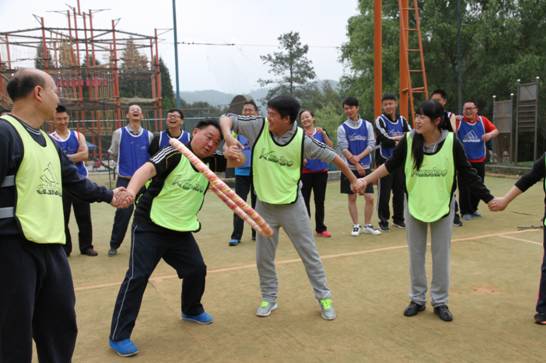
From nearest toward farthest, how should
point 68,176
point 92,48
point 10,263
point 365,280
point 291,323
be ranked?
point 10,263 → point 68,176 → point 291,323 → point 365,280 → point 92,48

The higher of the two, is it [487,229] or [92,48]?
[92,48]

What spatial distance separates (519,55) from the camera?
23766 mm

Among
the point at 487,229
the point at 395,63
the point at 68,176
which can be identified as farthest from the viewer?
the point at 395,63

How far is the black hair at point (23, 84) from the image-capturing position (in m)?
2.94

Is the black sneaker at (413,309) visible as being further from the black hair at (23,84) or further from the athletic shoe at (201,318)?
the black hair at (23,84)

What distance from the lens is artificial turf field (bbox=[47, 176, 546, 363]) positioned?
3.92 meters

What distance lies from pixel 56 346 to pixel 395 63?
25673mm

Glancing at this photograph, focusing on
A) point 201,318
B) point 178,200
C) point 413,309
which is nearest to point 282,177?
point 178,200

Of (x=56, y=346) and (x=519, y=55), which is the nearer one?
(x=56, y=346)

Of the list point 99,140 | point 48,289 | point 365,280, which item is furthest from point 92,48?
point 48,289

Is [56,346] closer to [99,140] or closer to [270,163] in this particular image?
[270,163]

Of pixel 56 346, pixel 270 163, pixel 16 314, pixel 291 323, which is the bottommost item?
pixel 291 323

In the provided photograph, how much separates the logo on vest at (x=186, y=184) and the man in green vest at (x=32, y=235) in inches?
43.1

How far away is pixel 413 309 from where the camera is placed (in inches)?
183
